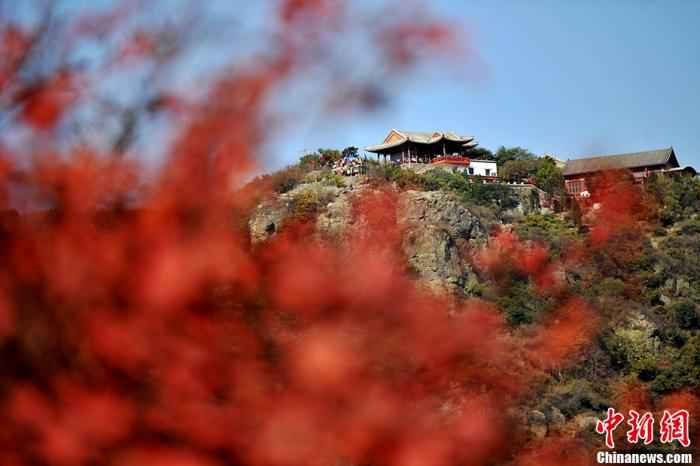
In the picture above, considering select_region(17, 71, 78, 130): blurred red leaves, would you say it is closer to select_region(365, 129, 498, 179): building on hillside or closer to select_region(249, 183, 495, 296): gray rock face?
select_region(249, 183, 495, 296): gray rock face

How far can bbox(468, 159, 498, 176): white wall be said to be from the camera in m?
17.5

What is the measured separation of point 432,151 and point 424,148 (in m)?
0.26

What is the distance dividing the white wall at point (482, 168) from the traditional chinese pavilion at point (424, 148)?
0.78 feet

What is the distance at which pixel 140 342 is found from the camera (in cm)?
82

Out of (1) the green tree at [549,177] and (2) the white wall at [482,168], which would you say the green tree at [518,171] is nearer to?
(1) the green tree at [549,177]

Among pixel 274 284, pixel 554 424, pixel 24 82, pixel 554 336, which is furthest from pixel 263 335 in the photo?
pixel 554 424


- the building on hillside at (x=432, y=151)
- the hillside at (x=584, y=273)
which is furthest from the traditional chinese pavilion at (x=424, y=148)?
the hillside at (x=584, y=273)

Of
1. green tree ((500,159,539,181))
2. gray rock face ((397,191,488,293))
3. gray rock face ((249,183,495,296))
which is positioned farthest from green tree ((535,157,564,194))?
gray rock face ((397,191,488,293))

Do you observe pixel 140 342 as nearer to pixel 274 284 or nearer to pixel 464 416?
pixel 274 284

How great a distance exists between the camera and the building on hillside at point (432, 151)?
1712 cm

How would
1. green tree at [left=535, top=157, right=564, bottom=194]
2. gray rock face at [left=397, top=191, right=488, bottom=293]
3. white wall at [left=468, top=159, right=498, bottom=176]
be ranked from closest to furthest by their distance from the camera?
1. gray rock face at [left=397, top=191, right=488, bottom=293]
2. green tree at [left=535, top=157, right=564, bottom=194]
3. white wall at [left=468, top=159, right=498, bottom=176]

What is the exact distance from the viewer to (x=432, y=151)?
1802 cm

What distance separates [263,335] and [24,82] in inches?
20.4

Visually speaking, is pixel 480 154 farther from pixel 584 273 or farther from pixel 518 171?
pixel 584 273
